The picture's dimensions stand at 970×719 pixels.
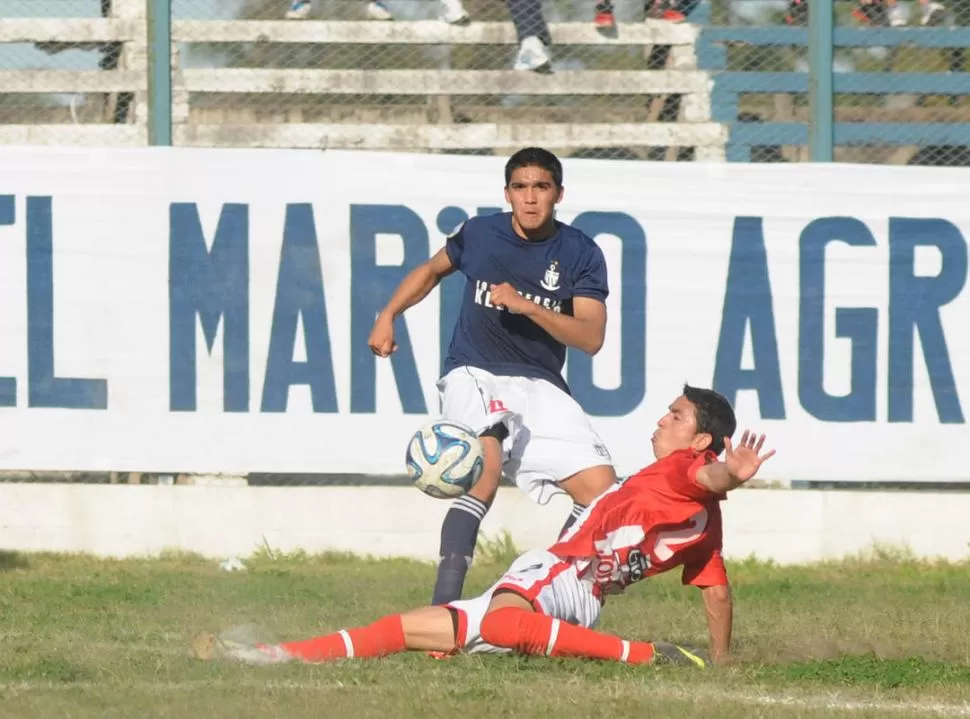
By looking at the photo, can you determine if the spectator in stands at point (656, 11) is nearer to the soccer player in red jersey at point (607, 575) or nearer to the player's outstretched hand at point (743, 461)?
the soccer player in red jersey at point (607, 575)

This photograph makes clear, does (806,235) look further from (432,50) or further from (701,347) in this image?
(432,50)

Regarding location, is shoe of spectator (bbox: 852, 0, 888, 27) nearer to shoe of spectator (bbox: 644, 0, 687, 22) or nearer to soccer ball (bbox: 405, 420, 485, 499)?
shoe of spectator (bbox: 644, 0, 687, 22)

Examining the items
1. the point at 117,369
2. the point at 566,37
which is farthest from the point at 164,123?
the point at 566,37

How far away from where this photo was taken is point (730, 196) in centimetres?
1088

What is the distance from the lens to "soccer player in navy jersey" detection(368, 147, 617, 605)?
24.5 ft

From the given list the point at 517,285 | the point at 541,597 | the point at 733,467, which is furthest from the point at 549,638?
the point at 517,285

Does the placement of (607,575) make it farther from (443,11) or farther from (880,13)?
(880,13)

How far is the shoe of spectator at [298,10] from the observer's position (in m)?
11.0

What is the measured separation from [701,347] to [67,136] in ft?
14.3

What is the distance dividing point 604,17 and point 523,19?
0.56 m

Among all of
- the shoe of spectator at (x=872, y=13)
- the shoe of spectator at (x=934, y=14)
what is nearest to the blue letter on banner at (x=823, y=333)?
the shoe of spectator at (x=872, y=13)

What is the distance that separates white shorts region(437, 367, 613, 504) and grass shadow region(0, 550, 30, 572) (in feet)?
12.6

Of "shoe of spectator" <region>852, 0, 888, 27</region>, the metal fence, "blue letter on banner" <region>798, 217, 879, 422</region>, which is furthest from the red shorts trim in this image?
"shoe of spectator" <region>852, 0, 888, 27</region>

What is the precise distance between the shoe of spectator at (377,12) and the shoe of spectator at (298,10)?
400mm
